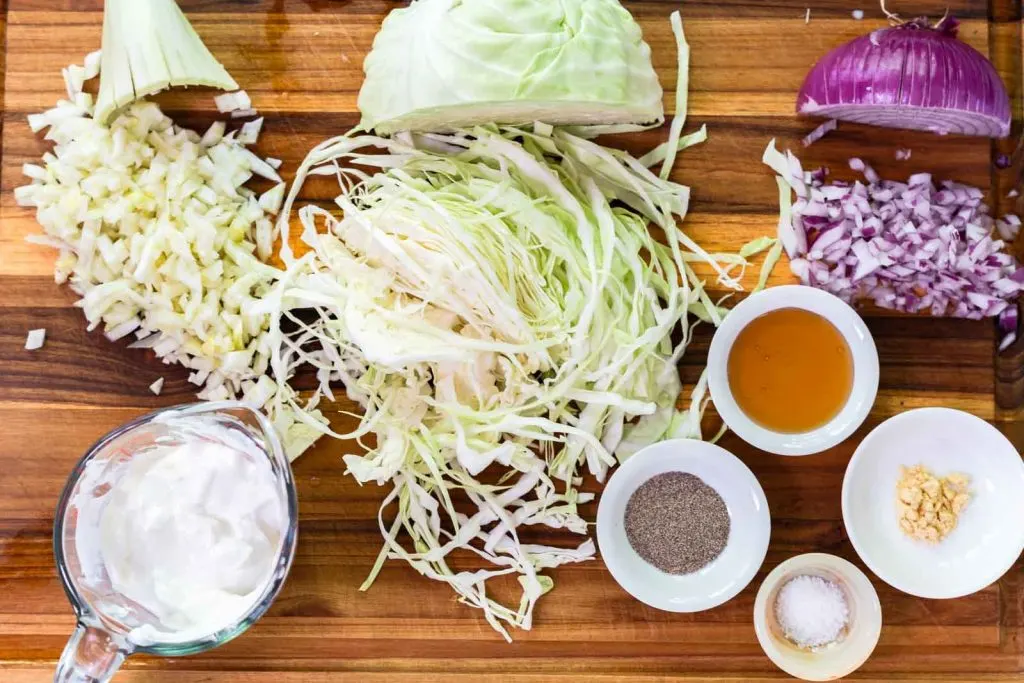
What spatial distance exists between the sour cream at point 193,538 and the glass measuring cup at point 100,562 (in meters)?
0.02

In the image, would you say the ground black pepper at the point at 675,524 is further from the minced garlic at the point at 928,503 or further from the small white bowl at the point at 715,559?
the minced garlic at the point at 928,503

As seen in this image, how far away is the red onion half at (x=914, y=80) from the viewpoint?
6.62ft

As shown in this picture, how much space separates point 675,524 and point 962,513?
0.71 m

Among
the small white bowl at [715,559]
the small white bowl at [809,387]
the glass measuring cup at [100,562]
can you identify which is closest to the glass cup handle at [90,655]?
the glass measuring cup at [100,562]

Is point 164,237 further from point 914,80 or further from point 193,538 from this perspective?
point 914,80

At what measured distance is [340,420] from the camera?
2219 mm

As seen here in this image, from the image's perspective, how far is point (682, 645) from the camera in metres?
2.20

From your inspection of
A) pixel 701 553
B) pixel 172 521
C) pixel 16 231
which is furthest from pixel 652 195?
pixel 16 231

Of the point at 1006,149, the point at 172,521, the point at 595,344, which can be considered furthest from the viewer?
the point at 1006,149

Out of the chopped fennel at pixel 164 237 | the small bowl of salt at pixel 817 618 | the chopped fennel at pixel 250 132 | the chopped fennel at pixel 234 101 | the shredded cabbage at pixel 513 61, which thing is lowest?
the small bowl of salt at pixel 817 618

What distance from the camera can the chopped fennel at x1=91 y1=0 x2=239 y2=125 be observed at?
6.68ft

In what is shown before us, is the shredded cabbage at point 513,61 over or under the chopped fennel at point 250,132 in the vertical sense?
over

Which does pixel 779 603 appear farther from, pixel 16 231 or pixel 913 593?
pixel 16 231

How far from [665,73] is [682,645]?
4.80 feet
